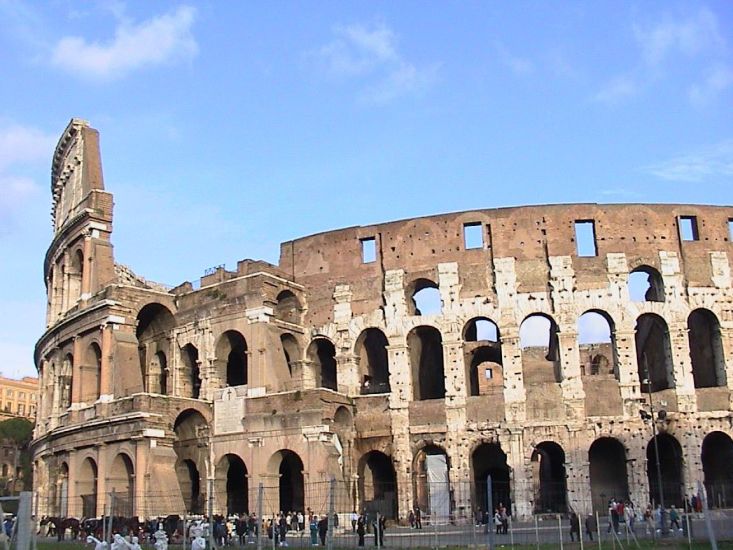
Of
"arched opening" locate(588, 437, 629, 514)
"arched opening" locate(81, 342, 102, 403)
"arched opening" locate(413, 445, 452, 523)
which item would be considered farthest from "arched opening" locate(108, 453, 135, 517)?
"arched opening" locate(588, 437, 629, 514)

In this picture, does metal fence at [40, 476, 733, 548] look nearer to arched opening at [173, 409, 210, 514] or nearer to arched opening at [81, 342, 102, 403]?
arched opening at [173, 409, 210, 514]

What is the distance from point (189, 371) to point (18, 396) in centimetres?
5969

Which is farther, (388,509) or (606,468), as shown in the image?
(606,468)

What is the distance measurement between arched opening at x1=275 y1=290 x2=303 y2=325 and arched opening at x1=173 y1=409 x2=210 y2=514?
15.6 feet

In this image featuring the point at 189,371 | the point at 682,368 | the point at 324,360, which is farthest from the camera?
the point at 189,371

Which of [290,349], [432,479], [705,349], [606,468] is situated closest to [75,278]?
[290,349]

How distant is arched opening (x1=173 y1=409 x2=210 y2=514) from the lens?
3139cm

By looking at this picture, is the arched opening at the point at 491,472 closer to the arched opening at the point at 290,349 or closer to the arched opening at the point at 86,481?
the arched opening at the point at 290,349

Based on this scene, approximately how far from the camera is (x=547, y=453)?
115 feet

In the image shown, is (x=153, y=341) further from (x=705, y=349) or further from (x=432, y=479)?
(x=705, y=349)

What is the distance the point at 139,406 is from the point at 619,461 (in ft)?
54.1

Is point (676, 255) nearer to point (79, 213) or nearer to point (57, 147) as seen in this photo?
point (79, 213)

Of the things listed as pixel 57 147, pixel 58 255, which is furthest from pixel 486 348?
pixel 57 147

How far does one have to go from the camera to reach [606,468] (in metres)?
30.8
